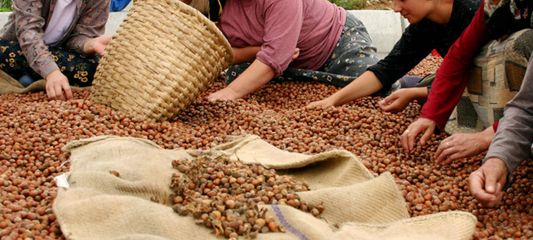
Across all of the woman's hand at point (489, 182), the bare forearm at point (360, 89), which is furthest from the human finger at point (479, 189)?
the bare forearm at point (360, 89)

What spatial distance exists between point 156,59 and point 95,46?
990mm

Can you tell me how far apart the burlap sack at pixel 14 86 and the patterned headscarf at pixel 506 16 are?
256 cm

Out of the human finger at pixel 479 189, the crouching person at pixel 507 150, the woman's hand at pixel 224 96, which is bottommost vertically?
the woman's hand at pixel 224 96

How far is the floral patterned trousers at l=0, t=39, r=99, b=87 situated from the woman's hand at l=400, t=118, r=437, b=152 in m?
2.21

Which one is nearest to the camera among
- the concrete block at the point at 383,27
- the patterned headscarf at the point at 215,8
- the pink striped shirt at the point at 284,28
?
the pink striped shirt at the point at 284,28

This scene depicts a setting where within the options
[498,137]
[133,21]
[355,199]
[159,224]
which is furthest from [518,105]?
[133,21]

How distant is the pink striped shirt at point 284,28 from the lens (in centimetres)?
434

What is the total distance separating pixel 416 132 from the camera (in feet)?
10.8

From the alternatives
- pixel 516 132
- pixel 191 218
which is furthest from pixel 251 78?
pixel 191 218

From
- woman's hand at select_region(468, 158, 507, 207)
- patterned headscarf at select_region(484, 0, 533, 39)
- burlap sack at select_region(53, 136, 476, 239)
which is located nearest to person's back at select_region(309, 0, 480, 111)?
patterned headscarf at select_region(484, 0, 533, 39)

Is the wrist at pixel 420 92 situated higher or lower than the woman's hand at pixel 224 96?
higher

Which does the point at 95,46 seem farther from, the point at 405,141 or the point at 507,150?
the point at 507,150

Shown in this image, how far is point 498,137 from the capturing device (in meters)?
2.59

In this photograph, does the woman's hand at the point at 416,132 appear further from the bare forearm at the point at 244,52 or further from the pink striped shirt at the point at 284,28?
the bare forearm at the point at 244,52
